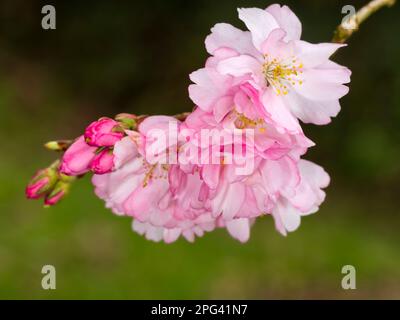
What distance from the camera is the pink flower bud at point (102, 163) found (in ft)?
2.57

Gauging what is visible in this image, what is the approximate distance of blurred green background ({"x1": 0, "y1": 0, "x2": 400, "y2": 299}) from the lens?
2693mm

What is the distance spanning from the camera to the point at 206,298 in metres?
2.57

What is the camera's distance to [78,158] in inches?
31.4

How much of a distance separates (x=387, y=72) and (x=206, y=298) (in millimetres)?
1489

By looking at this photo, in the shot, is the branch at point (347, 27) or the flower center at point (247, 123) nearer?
the flower center at point (247, 123)

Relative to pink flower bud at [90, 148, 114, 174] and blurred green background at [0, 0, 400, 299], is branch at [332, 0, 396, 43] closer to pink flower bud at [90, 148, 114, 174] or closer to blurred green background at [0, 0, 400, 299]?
pink flower bud at [90, 148, 114, 174]

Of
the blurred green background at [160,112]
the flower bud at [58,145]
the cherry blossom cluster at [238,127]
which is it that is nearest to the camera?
the cherry blossom cluster at [238,127]

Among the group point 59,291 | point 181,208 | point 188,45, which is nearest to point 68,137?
point 188,45

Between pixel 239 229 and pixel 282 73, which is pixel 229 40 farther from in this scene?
pixel 239 229

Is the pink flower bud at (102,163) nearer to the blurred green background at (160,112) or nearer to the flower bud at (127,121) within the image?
the flower bud at (127,121)

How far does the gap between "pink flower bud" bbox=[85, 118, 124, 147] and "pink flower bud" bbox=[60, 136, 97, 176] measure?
1.1 inches

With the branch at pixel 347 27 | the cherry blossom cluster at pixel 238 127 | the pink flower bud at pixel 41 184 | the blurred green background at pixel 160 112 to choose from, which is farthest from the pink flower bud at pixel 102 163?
→ the blurred green background at pixel 160 112

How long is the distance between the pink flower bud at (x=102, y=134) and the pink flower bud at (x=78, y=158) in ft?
0.09

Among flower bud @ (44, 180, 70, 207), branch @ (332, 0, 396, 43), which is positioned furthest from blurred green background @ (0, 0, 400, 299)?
branch @ (332, 0, 396, 43)
